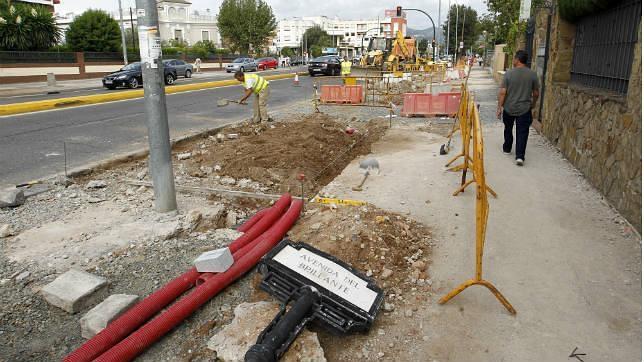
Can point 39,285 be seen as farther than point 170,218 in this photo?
No

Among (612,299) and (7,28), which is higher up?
(7,28)

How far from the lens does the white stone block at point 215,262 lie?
11.9 ft

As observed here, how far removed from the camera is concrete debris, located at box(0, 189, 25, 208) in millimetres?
5621

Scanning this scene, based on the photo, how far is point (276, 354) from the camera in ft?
8.87

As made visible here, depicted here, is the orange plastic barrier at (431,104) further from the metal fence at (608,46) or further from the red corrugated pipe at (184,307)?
the red corrugated pipe at (184,307)

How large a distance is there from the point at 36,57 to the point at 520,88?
33.9 metres

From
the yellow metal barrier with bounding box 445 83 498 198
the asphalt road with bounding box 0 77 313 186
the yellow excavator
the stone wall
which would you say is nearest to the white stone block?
the yellow metal barrier with bounding box 445 83 498 198

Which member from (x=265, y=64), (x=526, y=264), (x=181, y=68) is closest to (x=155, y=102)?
(x=526, y=264)

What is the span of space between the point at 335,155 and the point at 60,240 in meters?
5.08

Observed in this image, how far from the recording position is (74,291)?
11.5 feet

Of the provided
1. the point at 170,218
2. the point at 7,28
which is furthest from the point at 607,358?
the point at 7,28

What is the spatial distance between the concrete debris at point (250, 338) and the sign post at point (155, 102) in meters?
2.41

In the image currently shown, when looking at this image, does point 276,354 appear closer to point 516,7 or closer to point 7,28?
point 516,7

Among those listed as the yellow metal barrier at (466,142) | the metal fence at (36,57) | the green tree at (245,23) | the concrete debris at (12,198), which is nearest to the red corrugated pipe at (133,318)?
the yellow metal barrier at (466,142)
